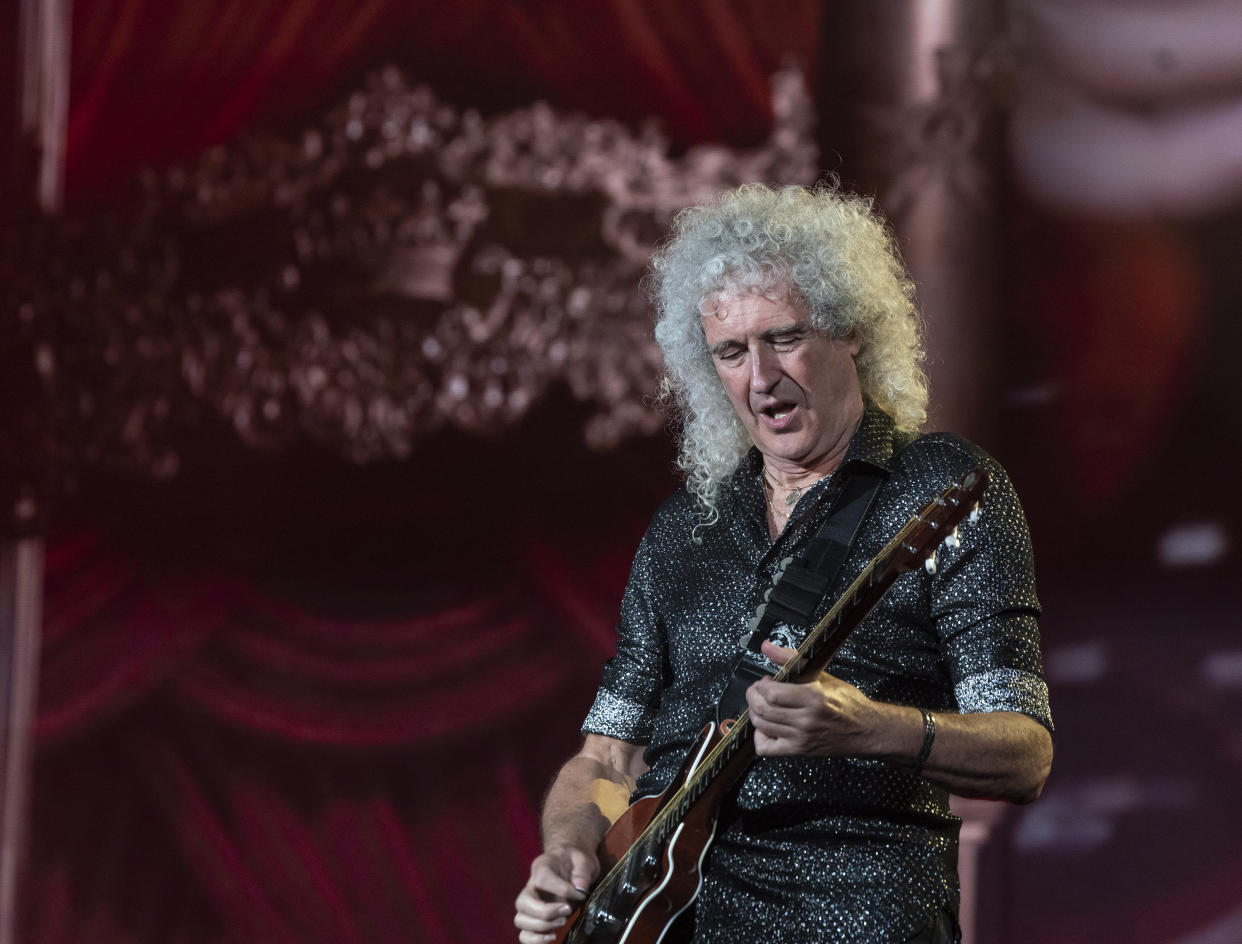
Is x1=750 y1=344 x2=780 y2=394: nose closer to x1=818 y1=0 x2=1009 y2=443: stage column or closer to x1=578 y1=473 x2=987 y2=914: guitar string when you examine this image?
x1=578 y1=473 x2=987 y2=914: guitar string

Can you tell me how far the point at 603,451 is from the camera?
3.68 metres

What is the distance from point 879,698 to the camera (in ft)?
5.76

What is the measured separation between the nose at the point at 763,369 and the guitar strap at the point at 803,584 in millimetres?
194

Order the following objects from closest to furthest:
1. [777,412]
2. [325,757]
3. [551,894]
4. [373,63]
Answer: [551,894] < [777,412] < [325,757] < [373,63]

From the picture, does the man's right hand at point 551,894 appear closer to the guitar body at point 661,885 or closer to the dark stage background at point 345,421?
the guitar body at point 661,885

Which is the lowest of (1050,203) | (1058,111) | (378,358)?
(378,358)

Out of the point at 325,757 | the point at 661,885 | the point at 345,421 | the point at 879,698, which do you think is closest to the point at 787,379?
the point at 879,698

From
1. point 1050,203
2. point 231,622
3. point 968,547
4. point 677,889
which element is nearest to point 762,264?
point 968,547

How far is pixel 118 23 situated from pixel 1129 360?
297 centimetres

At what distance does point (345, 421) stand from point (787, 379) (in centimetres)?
206

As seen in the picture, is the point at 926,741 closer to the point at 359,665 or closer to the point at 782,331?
the point at 782,331

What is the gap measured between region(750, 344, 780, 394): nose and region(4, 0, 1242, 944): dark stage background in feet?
5.58

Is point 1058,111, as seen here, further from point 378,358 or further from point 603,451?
point 378,358

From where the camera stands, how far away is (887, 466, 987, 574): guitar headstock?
62.5 inches
